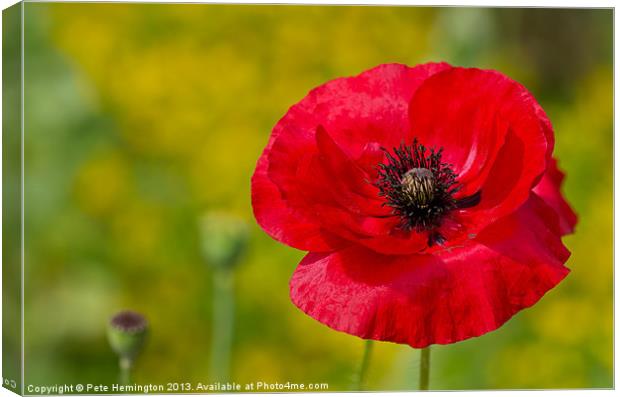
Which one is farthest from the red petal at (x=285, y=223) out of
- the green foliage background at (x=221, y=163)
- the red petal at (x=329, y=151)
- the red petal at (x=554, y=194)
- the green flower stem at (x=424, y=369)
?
the green foliage background at (x=221, y=163)

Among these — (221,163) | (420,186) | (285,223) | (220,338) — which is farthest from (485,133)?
(221,163)

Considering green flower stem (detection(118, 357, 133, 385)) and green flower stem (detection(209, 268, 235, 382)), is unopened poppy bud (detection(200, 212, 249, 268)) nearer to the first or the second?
green flower stem (detection(209, 268, 235, 382))

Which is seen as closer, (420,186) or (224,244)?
(420,186)

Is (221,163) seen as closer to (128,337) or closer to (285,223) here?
(128,337)

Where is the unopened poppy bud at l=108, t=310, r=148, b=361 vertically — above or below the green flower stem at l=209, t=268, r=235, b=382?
above

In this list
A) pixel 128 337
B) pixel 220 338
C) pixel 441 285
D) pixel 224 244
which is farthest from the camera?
pixel 220 338

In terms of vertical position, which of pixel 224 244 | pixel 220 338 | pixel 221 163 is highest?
pixel 221 163

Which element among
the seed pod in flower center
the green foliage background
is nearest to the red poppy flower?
the seed pod in flower center
